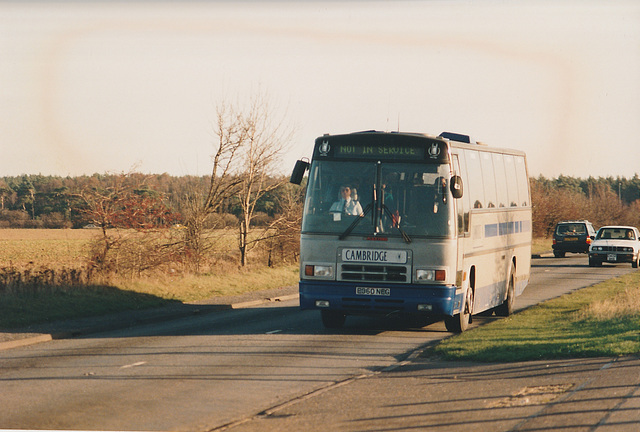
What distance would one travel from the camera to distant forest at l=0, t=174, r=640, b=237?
22.8 meters

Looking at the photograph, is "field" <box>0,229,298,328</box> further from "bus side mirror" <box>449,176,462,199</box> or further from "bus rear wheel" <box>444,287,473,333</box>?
"bus side mirror" <box>449,176,462,199</box>

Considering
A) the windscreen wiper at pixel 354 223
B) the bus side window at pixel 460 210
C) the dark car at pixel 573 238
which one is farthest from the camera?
the dark car at pixel 573 238

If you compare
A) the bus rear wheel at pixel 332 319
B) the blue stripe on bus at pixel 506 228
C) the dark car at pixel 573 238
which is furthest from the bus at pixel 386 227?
the dark car at pixel 573 238

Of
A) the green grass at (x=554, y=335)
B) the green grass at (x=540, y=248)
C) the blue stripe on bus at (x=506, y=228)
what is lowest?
the green grass at (x=554, y=335)

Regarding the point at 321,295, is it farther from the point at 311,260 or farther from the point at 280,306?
the point at 280,306

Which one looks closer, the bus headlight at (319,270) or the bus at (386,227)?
the bus at (386,227)

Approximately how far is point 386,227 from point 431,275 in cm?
114

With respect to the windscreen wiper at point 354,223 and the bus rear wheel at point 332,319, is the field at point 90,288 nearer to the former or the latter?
the bus rear wheel at point 332,319

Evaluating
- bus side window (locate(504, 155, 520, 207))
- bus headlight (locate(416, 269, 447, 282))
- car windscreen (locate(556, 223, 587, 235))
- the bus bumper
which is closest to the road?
the bus bumper

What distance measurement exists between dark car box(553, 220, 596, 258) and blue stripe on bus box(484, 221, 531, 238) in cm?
2551

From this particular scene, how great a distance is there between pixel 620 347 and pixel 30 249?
41.6 meters

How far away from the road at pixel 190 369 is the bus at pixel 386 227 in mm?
795

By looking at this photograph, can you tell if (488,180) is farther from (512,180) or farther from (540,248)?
(540,248)

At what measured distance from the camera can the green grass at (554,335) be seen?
38.9ft
